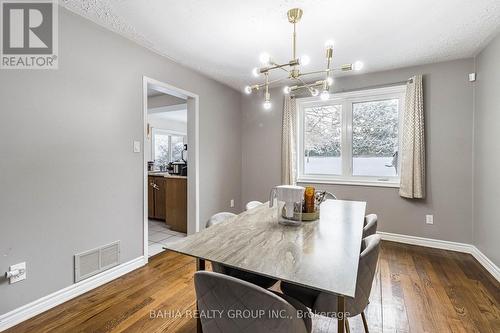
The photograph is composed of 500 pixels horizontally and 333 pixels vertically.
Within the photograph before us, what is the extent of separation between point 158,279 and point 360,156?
314cm

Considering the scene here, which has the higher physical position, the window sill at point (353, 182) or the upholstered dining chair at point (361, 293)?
the window sill at point (353, 182)

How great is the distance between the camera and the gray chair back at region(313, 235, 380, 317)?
1133 millimetres

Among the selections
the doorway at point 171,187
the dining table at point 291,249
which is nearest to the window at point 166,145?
the doorway at point 171,187

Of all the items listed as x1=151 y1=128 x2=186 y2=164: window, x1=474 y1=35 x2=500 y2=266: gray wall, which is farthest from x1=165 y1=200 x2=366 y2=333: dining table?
x1=151 y1=128 x2=186 y2=164: window

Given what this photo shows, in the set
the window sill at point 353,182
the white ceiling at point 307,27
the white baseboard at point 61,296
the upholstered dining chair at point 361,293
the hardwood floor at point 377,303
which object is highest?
the white ceiling at point 307,27

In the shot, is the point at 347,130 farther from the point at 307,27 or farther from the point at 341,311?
the point at 341,311

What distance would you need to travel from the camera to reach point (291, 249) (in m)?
1.17

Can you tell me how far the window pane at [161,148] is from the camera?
22.0ft

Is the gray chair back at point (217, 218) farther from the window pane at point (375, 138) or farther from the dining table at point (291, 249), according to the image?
the window pane at point (375, 138)

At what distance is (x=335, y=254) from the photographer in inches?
43.9

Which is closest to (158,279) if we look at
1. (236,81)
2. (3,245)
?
(3,245)

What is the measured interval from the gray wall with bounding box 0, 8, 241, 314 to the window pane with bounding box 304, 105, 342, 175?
7.84ft

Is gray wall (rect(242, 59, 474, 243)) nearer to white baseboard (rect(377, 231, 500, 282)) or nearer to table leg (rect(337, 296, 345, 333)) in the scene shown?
white baseboard (rect(377, 231, 500, 282))

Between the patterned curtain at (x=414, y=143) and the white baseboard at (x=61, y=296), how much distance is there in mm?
3506
